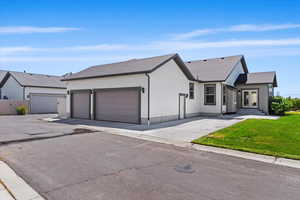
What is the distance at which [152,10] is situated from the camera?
36.9ft

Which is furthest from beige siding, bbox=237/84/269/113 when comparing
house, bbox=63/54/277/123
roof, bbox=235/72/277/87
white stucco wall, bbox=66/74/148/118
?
white stucco wall, bbox=66/74/148/118

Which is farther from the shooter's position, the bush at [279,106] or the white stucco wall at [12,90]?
the white stucco wall at [12,90]

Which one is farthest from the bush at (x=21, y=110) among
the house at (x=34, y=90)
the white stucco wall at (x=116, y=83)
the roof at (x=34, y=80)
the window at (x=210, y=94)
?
the window at (x=210, y=94)

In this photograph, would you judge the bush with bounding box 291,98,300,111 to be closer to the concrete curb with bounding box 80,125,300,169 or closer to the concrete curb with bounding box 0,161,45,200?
the concrete curb with bounding box 80,125,300,169

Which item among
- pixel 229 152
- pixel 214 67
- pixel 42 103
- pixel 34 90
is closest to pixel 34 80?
pixel 34 90

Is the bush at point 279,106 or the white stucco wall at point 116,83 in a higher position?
the white stucco wall at point 116,83

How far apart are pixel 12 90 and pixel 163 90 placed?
23886mm

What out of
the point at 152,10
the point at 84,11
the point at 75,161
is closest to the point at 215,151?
the point at 75,161

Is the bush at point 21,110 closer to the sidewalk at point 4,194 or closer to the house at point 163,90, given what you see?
the house at point 163,90

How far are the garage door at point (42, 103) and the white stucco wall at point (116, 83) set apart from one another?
369 inches

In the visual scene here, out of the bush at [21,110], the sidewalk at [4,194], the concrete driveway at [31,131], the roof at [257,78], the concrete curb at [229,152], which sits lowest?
the concrete curb at [229,152]

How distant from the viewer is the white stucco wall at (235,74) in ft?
63.2

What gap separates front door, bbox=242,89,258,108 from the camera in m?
20.4

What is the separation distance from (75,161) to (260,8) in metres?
12.2
